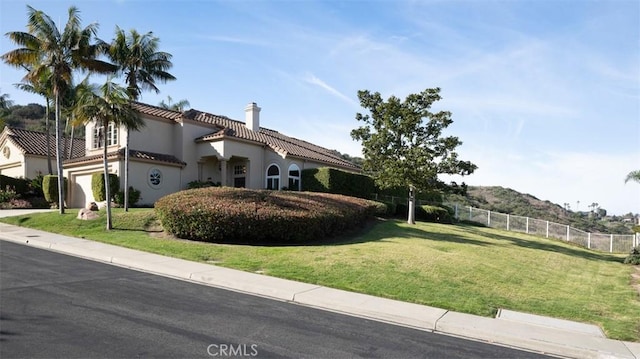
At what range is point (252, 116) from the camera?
3039 cm

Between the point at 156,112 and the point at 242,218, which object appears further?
the point at 156,112

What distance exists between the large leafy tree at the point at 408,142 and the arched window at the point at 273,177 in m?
6.93

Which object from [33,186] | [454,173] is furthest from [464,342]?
[33,186]

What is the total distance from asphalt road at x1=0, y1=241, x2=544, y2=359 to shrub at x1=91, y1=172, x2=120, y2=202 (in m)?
14.3

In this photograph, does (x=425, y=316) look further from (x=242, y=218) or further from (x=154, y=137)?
(x=154, y=137)

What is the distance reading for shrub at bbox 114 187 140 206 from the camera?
22188 mm

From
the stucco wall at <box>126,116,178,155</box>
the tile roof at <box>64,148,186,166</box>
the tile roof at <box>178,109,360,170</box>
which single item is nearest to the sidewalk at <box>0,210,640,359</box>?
the tile roof at <box>64,148,186,166</box>

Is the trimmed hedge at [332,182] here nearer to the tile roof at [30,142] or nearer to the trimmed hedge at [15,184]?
the trimmed hedge at [15,184]

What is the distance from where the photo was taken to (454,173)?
21.4 m

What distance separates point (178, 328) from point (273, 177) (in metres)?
21.6

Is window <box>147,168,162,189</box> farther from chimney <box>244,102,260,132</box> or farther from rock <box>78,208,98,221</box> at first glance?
chimney <box>244,102,260,132</box>

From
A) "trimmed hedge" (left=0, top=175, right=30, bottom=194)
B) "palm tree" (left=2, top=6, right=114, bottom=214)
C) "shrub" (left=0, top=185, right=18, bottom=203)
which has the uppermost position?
"palm tree" (left=2, top=6, right=114, bottom=214)

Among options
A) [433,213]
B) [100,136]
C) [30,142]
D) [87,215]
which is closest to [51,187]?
[100,136]

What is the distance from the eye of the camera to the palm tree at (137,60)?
21406 mm
